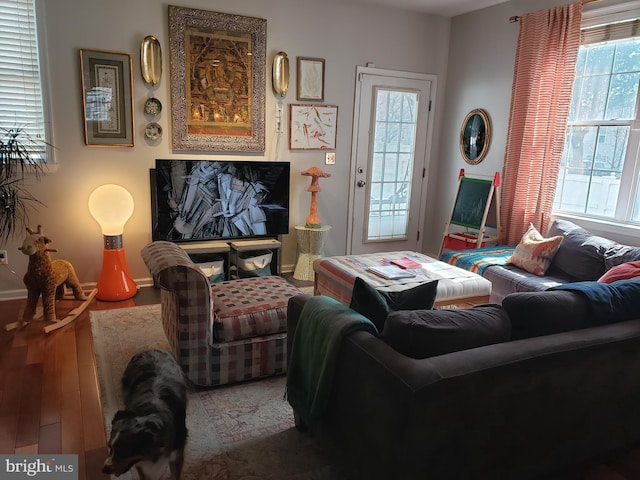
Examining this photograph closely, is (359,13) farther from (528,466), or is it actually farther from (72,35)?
(528,466)

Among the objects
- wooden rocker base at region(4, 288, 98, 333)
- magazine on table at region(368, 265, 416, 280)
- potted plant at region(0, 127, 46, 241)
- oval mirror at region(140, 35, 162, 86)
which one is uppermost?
oval mirror at region(140, 35, 162, 86)

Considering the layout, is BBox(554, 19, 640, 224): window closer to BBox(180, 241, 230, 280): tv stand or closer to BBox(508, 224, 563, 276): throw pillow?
BBox(508, 224, 563, 276): throw pillow

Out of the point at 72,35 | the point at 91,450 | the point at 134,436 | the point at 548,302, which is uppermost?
the point at 72,35

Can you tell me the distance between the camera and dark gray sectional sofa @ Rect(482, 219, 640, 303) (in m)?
3.23

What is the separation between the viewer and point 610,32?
141 inches

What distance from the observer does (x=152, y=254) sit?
247cm

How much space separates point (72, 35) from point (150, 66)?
585 millimetres

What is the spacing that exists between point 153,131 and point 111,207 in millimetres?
752

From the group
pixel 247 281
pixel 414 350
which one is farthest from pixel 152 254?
pixel 414 350

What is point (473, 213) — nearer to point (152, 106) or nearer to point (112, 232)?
point (152, 106)

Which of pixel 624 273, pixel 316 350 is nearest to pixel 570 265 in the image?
pixel 624 273


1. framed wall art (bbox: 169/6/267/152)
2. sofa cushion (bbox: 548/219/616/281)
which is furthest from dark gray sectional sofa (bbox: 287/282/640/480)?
framed wall art (bbox: 169/6/267/152)

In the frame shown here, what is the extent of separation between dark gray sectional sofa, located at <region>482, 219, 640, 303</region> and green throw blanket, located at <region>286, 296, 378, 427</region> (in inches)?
77.5

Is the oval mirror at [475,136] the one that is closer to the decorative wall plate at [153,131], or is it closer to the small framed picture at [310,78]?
the small framed picture at [310,78]
